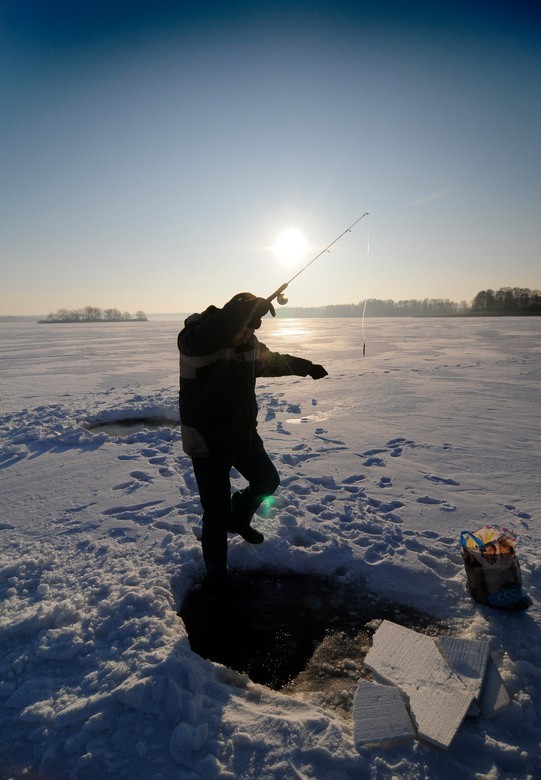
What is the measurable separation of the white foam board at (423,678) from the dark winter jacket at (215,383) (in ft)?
4.67

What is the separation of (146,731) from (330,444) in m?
4.45

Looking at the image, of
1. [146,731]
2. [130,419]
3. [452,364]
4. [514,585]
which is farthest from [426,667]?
[452,364]

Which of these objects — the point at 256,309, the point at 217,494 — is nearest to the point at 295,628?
the point at 217,494

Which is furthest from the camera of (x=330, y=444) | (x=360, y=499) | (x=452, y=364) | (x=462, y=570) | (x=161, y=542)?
(x=452, y=364)

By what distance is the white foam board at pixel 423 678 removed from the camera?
72.5 inches

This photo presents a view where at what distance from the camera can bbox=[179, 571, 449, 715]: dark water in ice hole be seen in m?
2.23

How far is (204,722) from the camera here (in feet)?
6.12

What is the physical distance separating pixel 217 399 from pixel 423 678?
1.85 meters

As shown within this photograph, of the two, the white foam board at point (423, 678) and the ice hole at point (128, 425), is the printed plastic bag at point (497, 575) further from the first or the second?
the ice hole at point (128, 425)

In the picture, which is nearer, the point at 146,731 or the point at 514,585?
the point at 146,731

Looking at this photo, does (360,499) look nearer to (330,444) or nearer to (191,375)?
(330,444)

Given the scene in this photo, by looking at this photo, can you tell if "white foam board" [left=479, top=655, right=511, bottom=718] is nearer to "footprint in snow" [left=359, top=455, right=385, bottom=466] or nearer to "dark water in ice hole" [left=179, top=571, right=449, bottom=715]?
"dark water in ice hole" [left=179, top=571, right=449, bottom=715]

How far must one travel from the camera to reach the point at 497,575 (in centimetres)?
256

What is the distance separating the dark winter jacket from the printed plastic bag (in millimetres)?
1673
